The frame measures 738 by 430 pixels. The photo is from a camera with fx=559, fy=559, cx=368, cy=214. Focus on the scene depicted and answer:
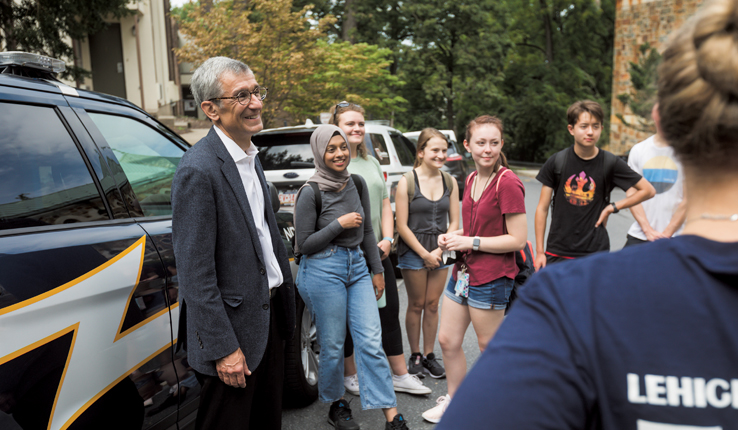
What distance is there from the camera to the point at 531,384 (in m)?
0.75

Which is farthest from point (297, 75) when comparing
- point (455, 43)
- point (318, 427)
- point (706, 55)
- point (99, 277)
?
point (455, 43)

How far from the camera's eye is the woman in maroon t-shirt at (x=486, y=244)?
317cm

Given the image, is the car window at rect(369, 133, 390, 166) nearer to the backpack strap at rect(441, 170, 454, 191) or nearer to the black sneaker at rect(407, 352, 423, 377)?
the backpack strap at rect(441, 170, 454, 191)

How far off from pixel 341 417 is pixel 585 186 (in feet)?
7.27

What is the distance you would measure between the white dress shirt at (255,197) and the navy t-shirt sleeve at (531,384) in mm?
1642

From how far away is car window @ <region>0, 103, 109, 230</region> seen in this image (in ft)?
6.27

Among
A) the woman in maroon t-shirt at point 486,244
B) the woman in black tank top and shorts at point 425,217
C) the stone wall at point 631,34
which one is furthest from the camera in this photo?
the stone wall at point 631,34

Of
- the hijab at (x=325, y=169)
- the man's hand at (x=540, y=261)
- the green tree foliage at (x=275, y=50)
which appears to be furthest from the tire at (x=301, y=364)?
the green tree foliage at (x=275, y=50)

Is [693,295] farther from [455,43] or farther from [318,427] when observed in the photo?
[455,43]

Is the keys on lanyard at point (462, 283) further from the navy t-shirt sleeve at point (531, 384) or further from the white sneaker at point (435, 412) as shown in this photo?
the navy t-shirt sleeve at point (531, 384)

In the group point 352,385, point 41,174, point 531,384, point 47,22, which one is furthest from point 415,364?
point 47,22

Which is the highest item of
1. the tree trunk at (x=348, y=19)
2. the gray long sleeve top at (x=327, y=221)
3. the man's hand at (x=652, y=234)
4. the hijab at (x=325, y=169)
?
the tree trunk at (x=348, y=19)

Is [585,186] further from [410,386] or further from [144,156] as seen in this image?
[144,156]

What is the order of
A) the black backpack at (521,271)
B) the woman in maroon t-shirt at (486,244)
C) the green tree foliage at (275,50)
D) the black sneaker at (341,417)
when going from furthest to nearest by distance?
the green tree foliage at (275,50), the black sneaker at (341,417), the black backpack at (521,271), the woman in maroon t-shirt at (486,244)
